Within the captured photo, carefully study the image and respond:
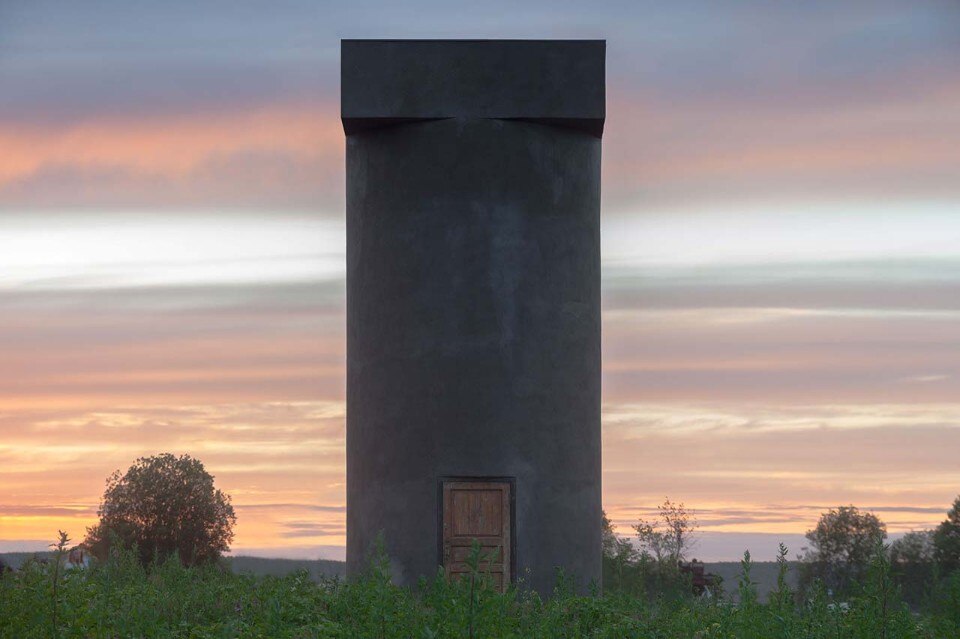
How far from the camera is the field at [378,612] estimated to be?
1195 centimetres

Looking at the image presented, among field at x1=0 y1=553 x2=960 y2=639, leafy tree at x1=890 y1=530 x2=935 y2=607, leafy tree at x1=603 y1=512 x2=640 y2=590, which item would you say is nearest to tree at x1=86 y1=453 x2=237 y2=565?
leafy tree at x1=603 y1=512 x2=640 y2=590

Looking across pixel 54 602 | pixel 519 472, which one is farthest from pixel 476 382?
pixel 54 602

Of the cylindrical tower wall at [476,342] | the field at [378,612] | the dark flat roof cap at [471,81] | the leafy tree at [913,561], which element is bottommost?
the leafy tree at [913,561]

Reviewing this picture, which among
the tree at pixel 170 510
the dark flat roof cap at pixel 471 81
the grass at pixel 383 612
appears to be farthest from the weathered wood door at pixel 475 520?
the tree at pixel 170 510

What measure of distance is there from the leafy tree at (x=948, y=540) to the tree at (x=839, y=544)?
7.58 ft

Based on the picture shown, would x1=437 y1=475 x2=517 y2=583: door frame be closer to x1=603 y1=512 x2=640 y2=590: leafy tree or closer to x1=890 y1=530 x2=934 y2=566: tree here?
x1=603 y1=512 x2=640 y2=590: leafy tree

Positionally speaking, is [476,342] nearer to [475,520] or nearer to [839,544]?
[475,520]

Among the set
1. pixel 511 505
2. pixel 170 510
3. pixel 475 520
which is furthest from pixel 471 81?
pixel 170 510

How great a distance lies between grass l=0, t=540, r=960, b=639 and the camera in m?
11.9

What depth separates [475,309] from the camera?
20938 mm

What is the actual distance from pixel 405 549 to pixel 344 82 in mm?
8672

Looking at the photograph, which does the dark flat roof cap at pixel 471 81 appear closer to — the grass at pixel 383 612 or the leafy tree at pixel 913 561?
the grass at pixel 383 612

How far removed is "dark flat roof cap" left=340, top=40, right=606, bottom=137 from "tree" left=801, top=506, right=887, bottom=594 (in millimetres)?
22004

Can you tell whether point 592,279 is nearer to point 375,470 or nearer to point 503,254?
point 503,254
